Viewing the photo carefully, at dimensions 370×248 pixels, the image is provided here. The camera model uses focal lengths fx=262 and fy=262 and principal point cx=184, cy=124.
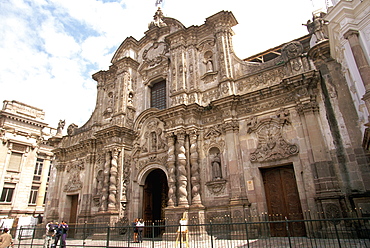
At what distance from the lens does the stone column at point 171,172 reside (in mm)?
12617

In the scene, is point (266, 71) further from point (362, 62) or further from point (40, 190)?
point (40, 190)

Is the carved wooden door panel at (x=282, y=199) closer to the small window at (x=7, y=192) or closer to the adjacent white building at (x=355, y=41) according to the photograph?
the adjacent white building at (x=355, y=41)

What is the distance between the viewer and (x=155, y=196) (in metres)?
16.2

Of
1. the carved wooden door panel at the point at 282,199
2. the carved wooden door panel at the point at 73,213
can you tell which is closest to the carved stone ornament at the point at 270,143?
the carved wooden door panel at the point at 282,199

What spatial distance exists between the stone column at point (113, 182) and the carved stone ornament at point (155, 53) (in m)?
6.46

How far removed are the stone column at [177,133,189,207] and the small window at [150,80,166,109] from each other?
4.11m

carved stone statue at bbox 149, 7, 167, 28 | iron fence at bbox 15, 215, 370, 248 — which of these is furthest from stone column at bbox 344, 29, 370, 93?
carved stone statue at bbox 149, 7, 167, 28

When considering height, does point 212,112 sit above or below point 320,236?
above

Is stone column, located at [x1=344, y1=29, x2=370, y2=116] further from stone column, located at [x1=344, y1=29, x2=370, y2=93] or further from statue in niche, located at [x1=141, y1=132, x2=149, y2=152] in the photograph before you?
statue in niche, located at [x1=141, y1=132, x2=149, y2=152]

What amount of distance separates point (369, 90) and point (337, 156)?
10.6ft

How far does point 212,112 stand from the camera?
13555mm

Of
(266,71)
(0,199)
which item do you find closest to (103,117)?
(266,71)

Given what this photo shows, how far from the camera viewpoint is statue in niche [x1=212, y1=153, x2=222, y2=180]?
1254 cm

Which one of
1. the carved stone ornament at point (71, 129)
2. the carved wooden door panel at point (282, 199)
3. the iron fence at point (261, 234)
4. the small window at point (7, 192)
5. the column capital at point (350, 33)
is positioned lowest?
the iron fence at point (261, 234)
